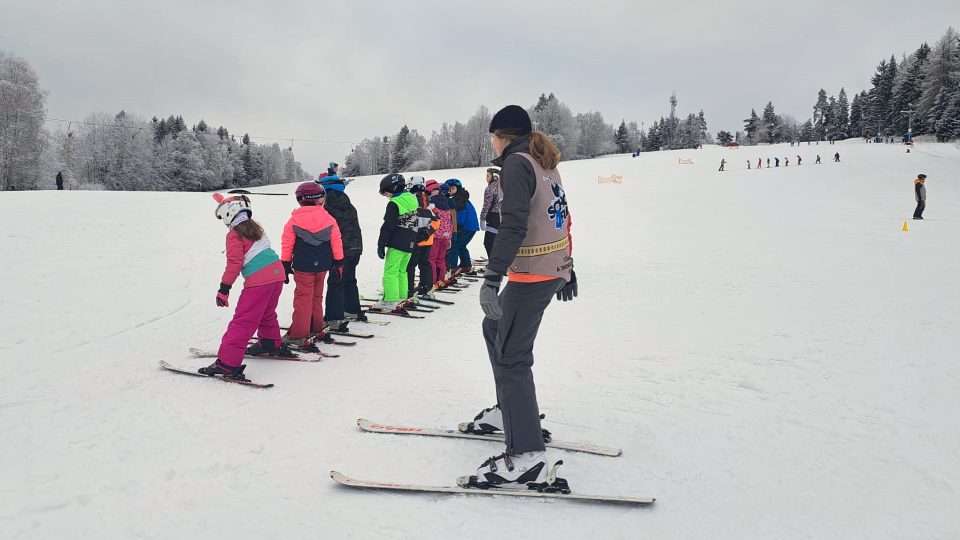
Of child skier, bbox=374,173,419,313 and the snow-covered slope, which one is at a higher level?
child skier, bbox=374,173,419,313

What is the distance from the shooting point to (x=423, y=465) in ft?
11.4

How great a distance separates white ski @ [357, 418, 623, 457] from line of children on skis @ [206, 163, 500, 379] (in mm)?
1882

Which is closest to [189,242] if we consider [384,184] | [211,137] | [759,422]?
[384,184]

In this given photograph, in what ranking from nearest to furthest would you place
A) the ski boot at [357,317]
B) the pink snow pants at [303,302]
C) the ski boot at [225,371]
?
the ski boot at [225,371], the pink snow pants at [303,302], the ski boot at [357,317]

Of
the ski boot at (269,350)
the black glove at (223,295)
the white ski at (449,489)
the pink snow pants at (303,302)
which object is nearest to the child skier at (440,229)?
the pink snow pants at (303,302)

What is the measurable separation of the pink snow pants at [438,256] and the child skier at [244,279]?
4.77 m

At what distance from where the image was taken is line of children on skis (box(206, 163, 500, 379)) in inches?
206

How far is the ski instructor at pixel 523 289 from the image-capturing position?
313 cm

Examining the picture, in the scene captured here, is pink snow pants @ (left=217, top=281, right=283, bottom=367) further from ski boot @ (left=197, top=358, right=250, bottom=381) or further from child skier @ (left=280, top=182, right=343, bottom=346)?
child skier @ (left=280, top=182, right=343, bottom=346)

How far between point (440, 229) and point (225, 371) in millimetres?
5441

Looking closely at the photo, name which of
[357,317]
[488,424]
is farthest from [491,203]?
[488,424]

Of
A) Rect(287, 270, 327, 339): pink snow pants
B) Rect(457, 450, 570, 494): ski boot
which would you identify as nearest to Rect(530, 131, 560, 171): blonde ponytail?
Rect(457, 450, 570, 494): ski boot

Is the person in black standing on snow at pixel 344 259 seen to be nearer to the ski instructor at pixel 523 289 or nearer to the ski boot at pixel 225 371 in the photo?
the ski boot at pixel 225 371

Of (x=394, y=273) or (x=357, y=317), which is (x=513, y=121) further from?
(x=394, y=273)
